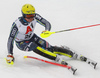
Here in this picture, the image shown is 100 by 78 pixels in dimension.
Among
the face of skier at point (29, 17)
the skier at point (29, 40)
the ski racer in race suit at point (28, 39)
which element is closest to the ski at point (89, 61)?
the skier at point (29, 40)

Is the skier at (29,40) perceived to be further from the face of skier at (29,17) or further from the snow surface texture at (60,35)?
the snow surface texture at (60,35)

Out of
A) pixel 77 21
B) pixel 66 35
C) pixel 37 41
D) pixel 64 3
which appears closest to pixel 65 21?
pixel 77 21

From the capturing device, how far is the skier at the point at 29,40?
272 cm

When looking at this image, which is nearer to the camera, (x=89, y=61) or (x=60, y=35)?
(x=89, y=61)

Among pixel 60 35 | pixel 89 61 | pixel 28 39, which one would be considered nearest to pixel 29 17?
pixel 28 39

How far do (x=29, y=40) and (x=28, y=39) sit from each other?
3cm

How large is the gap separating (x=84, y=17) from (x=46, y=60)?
8.71ft

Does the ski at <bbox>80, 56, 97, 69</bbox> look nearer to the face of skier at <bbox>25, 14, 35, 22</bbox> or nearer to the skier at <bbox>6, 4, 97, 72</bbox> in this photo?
the skier at <bbox>6, 4, 97, 72</bbox>

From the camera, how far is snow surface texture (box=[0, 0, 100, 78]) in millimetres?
2643

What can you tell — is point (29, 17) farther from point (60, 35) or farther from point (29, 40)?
point (60, 35)

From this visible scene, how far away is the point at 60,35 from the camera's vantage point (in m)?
4.27

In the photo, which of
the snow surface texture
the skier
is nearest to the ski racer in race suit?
the skier

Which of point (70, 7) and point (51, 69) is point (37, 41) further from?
point (70, 7)

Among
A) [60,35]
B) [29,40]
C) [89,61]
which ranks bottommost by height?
[89,61]
